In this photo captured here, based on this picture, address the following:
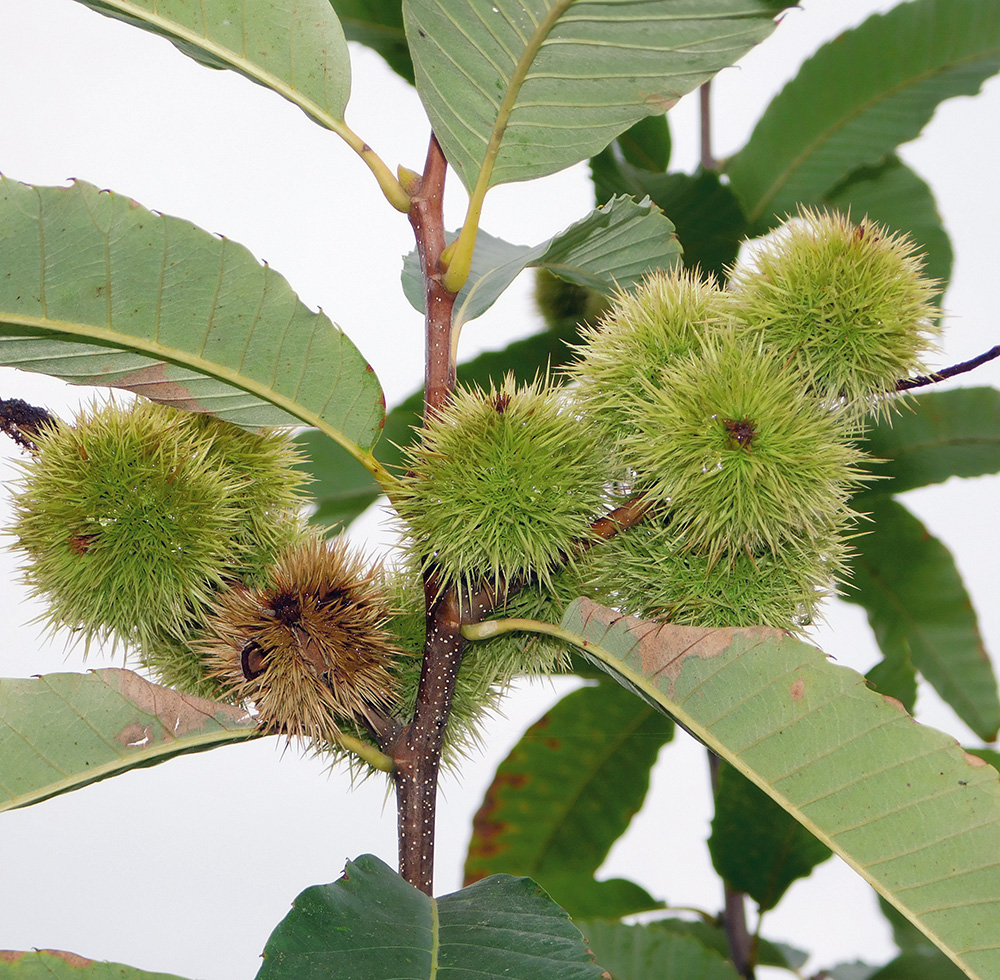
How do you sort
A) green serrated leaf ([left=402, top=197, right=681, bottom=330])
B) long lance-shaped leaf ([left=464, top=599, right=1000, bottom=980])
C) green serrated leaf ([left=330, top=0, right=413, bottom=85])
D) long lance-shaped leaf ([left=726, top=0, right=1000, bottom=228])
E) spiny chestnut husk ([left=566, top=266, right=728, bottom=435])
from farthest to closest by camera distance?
long lance-shaped leaf ([left=726, top=0, right=1000, bottom=228])
green serrated leaf ([left=330, top=0, right=413, bottom=85])
green serrated leaf ([left=402, top=197, right=681, bottom=330])
spiny chestnut husk ([left=566, top=266, right=728, bottom=435])
long lance-shaped leaf ([left=464, top=599, right=1000, bottom=980])

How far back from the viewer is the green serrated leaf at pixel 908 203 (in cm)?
148

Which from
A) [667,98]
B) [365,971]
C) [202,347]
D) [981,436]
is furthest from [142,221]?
[981,436]

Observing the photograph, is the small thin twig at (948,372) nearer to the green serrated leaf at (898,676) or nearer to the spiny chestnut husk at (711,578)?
the spiny chestnut husk at (711,578)

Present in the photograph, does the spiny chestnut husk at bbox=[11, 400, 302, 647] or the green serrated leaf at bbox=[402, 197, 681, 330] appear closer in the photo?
the spiny chestnut husk at bbox=[11, 400, 302, 647]

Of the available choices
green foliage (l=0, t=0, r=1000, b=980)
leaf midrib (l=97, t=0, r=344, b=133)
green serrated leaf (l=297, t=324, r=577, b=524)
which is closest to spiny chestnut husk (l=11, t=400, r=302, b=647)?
green foliage (l=0, t=0, r=1000, b=980)

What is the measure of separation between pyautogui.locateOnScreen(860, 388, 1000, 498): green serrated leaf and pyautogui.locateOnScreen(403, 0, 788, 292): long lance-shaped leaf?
812 mm

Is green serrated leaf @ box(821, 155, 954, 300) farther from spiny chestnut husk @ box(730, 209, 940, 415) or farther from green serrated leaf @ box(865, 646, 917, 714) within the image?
spiny chestnut husk @ box(730, 209, 940, 415)

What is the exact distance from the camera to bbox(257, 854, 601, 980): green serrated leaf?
591 mm

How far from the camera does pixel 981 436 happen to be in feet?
4.39

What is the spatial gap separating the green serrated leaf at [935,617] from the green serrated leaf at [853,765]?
0.87 meters

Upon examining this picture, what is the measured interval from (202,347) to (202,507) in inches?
4.4

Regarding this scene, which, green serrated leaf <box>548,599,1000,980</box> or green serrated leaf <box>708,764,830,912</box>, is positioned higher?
green serrated leaf <box>708,764,830,912</box>

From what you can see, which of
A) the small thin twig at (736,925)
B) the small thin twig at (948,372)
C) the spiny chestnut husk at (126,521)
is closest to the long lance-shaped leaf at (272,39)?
the spiny chestnut husk at (126,521)

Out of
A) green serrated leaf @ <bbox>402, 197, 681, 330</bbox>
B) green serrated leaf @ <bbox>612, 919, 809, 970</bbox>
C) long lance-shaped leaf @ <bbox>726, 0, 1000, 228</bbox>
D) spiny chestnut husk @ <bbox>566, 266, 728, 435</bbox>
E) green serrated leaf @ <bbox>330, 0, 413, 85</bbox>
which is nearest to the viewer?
spiny chestnut husk @ <bbox>566, 266, 728, 435</bbox>
